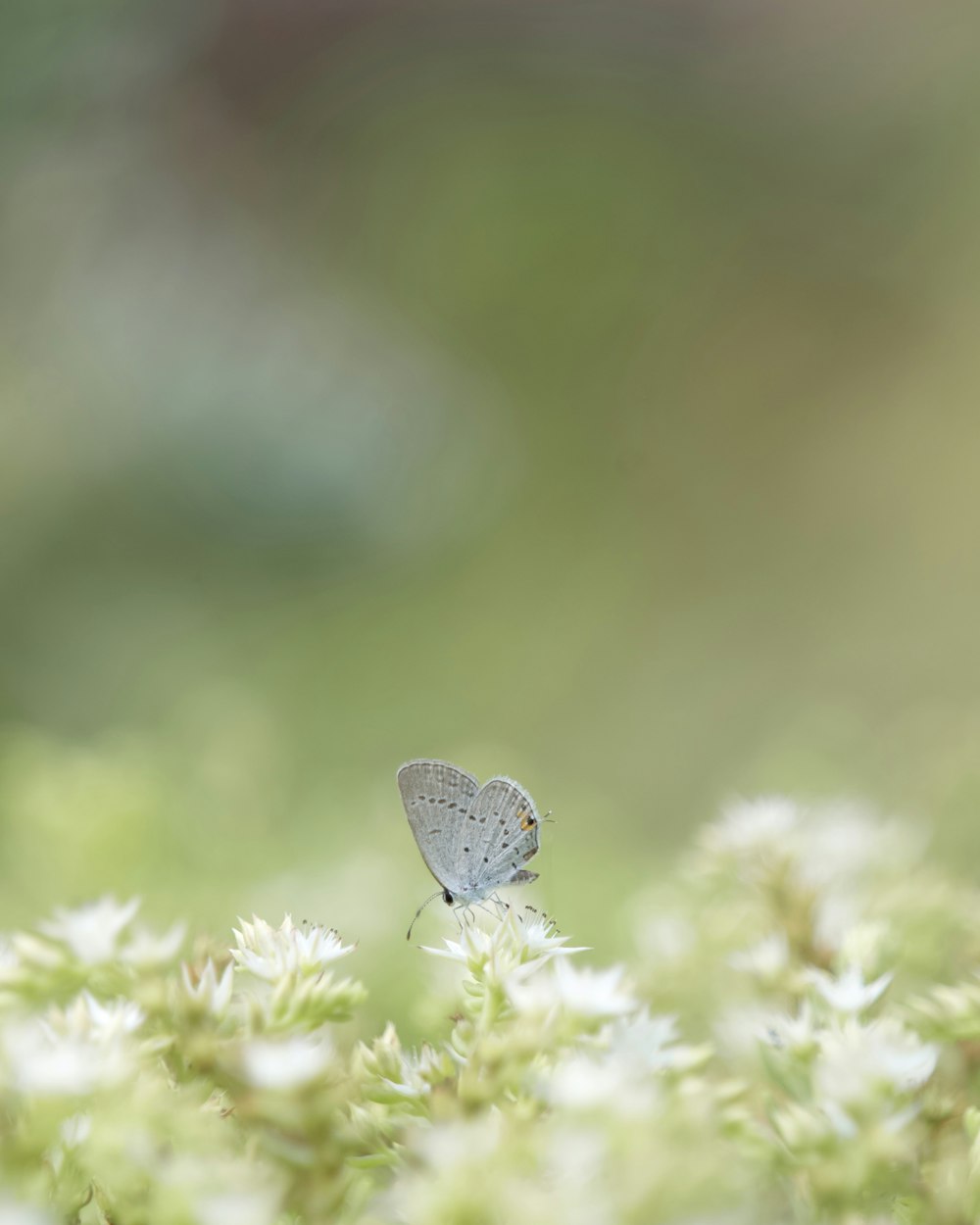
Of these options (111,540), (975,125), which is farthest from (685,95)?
(111,540)

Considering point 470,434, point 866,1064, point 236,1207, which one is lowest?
point 236,1207

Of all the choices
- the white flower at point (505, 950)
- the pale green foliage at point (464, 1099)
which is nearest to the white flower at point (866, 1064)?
the pale green foliage at point (464, 1099)

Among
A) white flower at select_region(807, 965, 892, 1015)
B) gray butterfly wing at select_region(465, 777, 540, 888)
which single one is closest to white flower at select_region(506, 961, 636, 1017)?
white flower at select_region(807, 965, 892, 1015)

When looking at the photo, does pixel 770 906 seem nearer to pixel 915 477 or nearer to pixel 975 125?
pixel 915 477

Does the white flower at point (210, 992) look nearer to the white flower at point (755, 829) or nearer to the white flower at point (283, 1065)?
the white flower at point (283, 1065)

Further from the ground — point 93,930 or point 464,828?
point 464,828

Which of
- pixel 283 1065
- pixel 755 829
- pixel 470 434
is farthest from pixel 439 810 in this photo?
pixel 470 434

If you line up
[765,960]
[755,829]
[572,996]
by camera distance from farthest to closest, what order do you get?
[755,829] < [765,960] < [572,996]

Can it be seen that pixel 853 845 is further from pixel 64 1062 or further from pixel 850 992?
pixel 64 1062
